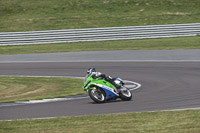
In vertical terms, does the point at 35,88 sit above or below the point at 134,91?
below

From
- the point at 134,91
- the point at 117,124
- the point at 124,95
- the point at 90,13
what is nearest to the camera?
the point at 117,124

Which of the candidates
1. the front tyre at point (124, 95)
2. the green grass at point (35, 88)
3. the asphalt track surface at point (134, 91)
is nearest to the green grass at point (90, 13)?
the asphalt track surface at point (134, 91)

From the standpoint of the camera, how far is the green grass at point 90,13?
3922 centimetres

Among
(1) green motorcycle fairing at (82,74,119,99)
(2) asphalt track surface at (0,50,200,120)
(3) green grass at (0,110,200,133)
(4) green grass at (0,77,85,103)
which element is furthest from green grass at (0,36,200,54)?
(3) green grass at (0,110,200,133)

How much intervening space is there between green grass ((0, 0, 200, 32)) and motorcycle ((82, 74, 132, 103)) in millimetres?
23282

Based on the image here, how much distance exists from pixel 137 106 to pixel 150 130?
13.0 feet

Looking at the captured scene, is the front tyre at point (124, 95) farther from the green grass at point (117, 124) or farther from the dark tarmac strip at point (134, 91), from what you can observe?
the green grass at point (117, 124)

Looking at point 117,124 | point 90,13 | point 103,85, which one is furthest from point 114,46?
point 117,124

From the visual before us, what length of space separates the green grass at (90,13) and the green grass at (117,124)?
2691cm

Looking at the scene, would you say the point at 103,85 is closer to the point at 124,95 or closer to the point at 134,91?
the point at 124,95

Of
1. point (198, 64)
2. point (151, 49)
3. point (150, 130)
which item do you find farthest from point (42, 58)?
point (150, 130)

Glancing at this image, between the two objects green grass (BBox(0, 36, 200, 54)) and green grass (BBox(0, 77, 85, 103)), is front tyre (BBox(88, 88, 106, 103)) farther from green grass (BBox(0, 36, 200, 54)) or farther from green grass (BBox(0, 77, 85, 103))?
green grass (BBox(0, 36, 200, 54))

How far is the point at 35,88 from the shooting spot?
1917cm

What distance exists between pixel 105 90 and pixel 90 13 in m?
27.5
